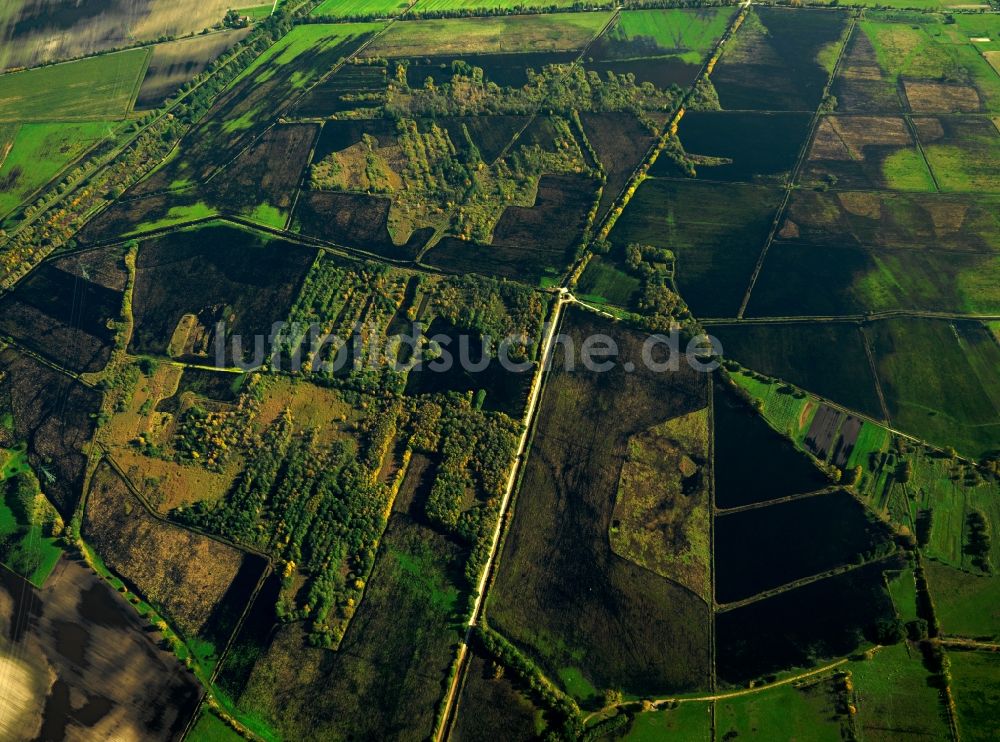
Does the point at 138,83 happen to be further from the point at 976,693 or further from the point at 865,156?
the point at 976,693

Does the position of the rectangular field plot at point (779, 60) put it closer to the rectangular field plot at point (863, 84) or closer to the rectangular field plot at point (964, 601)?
the rectangular field plot at point (863, 84)

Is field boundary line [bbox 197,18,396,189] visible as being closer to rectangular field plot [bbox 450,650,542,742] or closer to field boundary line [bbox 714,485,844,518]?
rectangular field plot [bbox 450,650,542,742]

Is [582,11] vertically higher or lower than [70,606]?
higher

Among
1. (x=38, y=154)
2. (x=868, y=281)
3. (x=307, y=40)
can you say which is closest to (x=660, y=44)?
(x=868, y=281)

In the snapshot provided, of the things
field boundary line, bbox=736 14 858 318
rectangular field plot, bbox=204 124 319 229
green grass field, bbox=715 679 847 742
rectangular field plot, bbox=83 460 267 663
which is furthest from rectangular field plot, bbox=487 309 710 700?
rectangular field plot, bbox=204 124 319 229

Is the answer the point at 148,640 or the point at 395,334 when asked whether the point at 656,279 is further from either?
the point at 148,640

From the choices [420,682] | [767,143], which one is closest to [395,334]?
[420,682]

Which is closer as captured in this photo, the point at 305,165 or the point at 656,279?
the point at 656,279

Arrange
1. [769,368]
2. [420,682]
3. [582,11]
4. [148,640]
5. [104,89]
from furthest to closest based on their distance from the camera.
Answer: [582,11] → [104,89] → [769,368] → [148,640] → [420,682]

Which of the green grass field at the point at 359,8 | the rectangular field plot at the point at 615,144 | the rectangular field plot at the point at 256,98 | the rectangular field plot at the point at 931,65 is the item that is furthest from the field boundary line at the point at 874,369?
the green grass field at the point at 359,8
